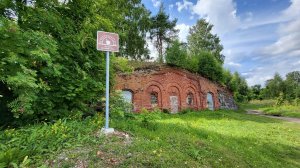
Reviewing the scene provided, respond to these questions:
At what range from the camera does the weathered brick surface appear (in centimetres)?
2041

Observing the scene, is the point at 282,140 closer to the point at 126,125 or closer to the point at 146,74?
the point at 126,125

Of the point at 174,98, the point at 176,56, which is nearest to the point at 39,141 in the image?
the point at 174,98

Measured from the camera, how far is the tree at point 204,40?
4412 cm

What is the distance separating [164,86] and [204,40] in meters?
25.1

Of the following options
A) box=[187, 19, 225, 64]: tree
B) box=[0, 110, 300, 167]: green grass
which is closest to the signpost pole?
box=[0, 110, 300, 167]: green grass

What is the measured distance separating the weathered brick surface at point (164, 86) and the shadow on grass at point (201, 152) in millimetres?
11658

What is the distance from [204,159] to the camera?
20.1 feet

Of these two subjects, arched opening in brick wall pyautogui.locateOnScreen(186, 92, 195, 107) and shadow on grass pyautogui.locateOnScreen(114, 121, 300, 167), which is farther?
arched opening in brick wall pyautogui.locateOnScreen(186, 92, 195, 107)

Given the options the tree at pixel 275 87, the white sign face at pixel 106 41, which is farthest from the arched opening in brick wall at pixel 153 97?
the tree at pixel 275 87

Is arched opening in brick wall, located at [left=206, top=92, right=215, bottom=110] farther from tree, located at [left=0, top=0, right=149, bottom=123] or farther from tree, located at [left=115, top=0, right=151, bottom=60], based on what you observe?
tree, located at [left=0, top=0, right=149, bottom=123]

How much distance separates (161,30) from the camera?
118ft

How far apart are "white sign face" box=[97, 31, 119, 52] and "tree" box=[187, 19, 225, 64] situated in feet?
125

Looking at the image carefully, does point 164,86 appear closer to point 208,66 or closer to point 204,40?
point 208,66

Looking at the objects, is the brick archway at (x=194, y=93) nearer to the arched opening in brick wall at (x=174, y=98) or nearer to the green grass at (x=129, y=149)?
the arched opening in brick wall at (x=174, y=98)
